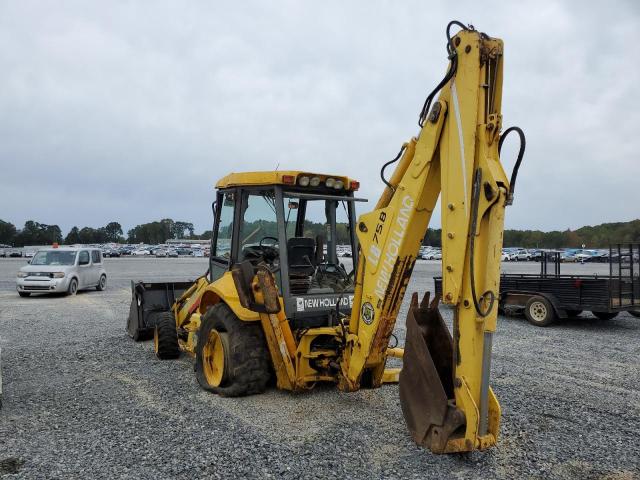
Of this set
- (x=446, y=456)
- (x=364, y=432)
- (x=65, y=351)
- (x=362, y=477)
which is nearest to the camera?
(x=362, y=477)

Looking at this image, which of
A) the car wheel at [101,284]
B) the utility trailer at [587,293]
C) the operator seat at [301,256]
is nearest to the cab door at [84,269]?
the car wheel at [101,284]

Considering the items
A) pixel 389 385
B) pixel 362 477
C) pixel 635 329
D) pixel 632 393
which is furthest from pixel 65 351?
pixel 635 329

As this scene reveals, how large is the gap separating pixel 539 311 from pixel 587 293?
1080mm

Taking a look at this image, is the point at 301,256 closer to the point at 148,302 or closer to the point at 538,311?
the point at 148,302

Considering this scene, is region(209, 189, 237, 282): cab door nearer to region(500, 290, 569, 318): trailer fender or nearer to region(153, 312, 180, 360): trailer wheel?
region(153, 312, 180, 360): trailer wheel

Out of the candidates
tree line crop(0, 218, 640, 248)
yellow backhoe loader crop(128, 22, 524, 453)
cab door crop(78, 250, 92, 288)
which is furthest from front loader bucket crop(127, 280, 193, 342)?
tree line crop(0, 218, 640, 248)

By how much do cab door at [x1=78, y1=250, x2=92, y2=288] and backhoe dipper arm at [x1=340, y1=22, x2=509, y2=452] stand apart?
16406 millimetres

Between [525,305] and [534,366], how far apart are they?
4.76m

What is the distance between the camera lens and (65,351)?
8.45 meters

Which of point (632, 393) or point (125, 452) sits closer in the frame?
point (125, 452)

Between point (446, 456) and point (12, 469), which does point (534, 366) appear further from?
point (12, 469)

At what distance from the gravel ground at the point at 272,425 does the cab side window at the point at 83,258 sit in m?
10.8

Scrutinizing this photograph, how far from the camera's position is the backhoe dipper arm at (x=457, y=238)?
3.74 m

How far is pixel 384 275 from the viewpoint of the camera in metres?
4.57
